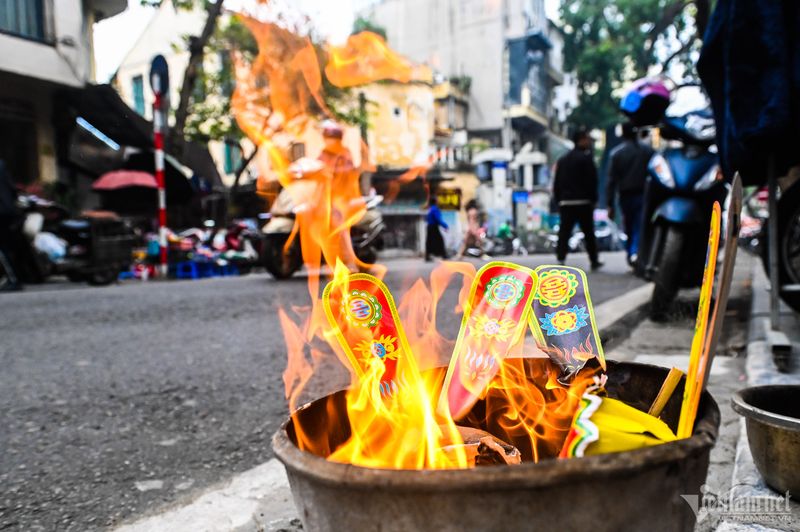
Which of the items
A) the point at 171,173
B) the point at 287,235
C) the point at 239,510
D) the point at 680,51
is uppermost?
the point at 680,51

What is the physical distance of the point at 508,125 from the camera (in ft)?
97.5

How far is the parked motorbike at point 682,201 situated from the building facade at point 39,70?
38.0 ft

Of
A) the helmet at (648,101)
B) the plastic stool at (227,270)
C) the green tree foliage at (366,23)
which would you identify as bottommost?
the plastic stool at (227,270)

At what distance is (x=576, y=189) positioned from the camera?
25.8ft

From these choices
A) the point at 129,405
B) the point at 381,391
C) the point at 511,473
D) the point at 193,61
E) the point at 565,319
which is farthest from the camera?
the point at 193,61

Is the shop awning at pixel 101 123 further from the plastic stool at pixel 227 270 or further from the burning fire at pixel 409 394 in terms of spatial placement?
the burning fire at pixel 409 394

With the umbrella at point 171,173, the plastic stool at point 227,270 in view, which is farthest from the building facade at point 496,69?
the plastic stool at point 227,270

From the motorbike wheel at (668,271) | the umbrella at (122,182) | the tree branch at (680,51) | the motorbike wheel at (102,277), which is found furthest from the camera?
the tree branch at (680,51)

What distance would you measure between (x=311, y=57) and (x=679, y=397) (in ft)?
4.57

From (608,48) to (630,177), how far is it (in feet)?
77.5

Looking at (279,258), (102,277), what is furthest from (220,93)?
(279,258)

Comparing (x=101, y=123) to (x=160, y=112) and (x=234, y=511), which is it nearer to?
(x=160, y=112)

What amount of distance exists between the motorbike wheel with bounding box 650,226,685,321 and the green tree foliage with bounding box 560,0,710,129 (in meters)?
23.9

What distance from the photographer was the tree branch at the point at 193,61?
11414 millimetres
